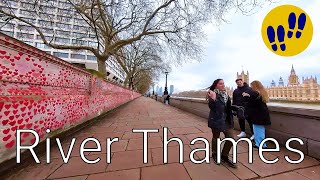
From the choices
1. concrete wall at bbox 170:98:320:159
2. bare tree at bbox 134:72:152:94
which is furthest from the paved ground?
bare tree at bbox 134:72:152:94

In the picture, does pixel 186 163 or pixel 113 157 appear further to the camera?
pixel 113 157

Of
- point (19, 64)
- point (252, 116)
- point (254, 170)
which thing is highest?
point (19, 64)

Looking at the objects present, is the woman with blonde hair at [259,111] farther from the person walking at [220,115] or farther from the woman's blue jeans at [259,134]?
the person walking at [220,115]

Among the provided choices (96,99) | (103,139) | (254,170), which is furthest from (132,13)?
(254,170)

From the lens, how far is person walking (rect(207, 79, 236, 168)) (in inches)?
112

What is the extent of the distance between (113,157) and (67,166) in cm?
78

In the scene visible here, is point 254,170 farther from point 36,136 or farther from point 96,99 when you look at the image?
point 96,99

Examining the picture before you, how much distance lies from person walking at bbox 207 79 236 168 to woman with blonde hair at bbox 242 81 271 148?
1147 mm

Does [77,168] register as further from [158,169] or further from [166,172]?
[166,172]

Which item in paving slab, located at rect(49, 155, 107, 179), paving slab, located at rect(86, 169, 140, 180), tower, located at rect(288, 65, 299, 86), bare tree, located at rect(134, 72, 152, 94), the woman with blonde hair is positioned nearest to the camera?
paving slab, located at rect(86, 169, 140, 180)

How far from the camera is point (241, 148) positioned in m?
3.69

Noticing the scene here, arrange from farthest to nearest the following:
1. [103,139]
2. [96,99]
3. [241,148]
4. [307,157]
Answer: [96,99] < [103,139] < [241,148] < [307,157]

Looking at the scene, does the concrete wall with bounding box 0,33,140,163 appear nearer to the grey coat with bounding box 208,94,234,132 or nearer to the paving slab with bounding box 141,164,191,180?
the paving slab with bounding box 141,164,191,180

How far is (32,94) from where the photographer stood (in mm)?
3172
